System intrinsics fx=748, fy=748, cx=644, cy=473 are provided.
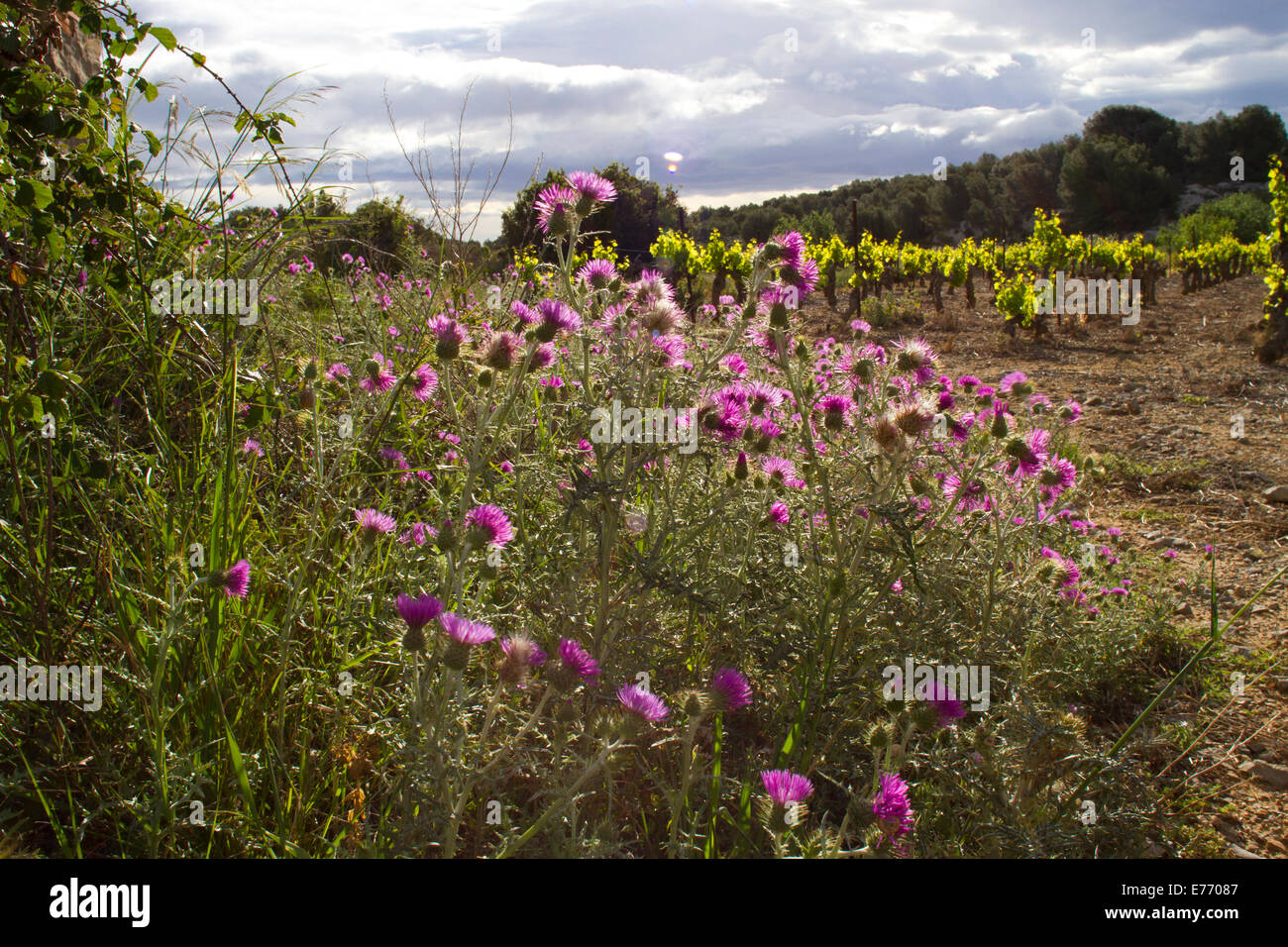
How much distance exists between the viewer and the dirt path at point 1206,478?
2.53m

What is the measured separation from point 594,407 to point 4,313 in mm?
1896

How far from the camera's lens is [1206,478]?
5.09 metres

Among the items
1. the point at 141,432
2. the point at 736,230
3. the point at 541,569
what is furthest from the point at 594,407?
the point at 736,230

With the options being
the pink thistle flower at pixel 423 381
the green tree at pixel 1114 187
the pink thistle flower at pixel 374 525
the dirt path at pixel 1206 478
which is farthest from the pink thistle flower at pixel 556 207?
the green tree at pixel 1114 187

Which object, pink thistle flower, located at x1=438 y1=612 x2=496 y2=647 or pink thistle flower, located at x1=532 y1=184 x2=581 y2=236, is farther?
pink thistle flower, located at x1=532 y1=184 x2=581 y2=236

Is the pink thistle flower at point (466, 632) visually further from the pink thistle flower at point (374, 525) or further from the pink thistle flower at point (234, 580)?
the pink thistle flower at point (374, 525)

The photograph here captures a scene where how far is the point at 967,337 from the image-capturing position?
1220 centimetres

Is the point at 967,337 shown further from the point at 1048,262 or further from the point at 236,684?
the point at 236,684

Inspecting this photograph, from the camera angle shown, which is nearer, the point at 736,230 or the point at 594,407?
the point at 594,407

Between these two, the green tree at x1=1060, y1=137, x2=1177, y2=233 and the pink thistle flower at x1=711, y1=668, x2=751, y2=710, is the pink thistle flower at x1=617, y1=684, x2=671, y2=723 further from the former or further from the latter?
the green tree at x1=1060, y1=137, x2=1177, y2=233

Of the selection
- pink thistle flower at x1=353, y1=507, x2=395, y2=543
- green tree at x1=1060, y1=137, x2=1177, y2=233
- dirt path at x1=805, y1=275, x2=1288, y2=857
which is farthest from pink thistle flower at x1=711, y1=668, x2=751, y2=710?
green tree at x1=1060, y1=137, x2=1177, y2=233

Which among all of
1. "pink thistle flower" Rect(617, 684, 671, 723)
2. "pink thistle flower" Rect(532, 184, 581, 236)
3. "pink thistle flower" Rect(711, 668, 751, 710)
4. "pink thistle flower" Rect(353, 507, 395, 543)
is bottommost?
"pink thistle flower" Rect(711, 668, 751, 710)

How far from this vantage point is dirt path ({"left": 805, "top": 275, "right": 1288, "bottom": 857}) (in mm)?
2531

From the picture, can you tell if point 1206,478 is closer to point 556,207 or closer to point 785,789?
point 556,207
